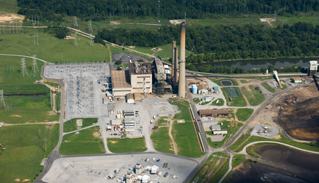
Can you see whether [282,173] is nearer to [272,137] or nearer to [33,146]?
[272,137]

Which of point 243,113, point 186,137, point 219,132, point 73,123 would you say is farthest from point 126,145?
point 243,113

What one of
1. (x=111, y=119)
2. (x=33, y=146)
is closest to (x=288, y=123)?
(x=111, y=119)

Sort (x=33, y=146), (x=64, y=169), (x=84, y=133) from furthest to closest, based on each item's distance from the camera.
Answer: (x=84, y=133), (x=33, y=146), (x=64, y=169)

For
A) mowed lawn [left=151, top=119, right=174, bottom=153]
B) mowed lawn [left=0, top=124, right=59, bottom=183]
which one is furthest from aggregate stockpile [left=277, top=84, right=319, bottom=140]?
mowed lawn [left=0, top=124, right=59, bottom=183]

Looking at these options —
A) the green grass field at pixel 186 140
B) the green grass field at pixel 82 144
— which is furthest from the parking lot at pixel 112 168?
the green grass field at pixel 186 140

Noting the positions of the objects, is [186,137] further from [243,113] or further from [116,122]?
[243,113]
